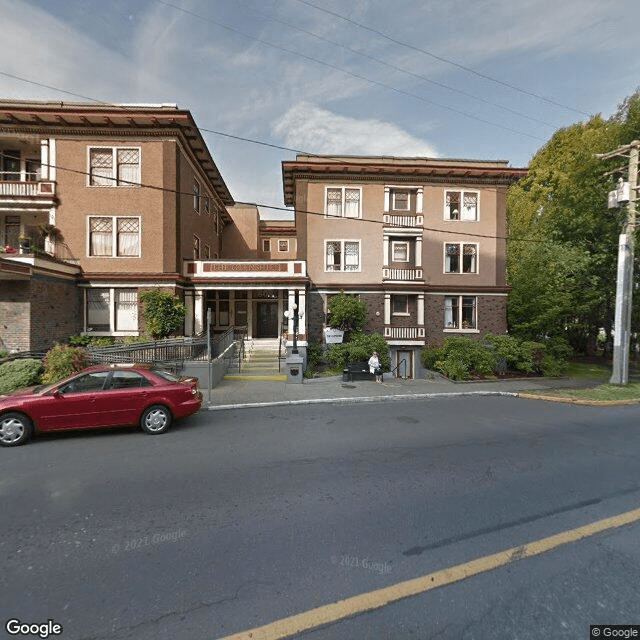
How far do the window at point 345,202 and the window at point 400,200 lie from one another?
2115 mm

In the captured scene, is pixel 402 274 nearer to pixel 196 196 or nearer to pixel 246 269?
pixel 246 269

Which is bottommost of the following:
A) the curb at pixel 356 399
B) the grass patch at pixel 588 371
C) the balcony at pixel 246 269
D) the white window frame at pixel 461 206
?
the grass patch at pixel 588 371

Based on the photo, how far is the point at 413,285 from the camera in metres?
17.9

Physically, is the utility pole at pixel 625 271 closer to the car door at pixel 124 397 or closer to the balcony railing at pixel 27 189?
the car door at pixel 124 397

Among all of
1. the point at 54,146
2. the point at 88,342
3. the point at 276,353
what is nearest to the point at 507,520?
the point at 276,353

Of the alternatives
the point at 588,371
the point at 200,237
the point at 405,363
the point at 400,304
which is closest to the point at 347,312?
the point at 400,304

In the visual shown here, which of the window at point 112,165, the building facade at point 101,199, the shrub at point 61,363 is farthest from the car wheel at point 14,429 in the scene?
the window at point 112,165

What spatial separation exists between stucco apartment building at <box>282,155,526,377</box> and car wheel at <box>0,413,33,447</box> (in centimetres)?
1242

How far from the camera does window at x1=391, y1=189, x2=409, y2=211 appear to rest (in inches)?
738

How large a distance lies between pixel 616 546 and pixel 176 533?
476 centimetres

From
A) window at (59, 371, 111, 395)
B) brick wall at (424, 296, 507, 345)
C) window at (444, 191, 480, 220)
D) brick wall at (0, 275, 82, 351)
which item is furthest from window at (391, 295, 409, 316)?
brick wall at (0, 275, 82, 351)

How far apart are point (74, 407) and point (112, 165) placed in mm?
13050

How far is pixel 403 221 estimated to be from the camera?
18438mm

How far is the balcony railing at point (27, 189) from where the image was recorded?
14.6 metres
